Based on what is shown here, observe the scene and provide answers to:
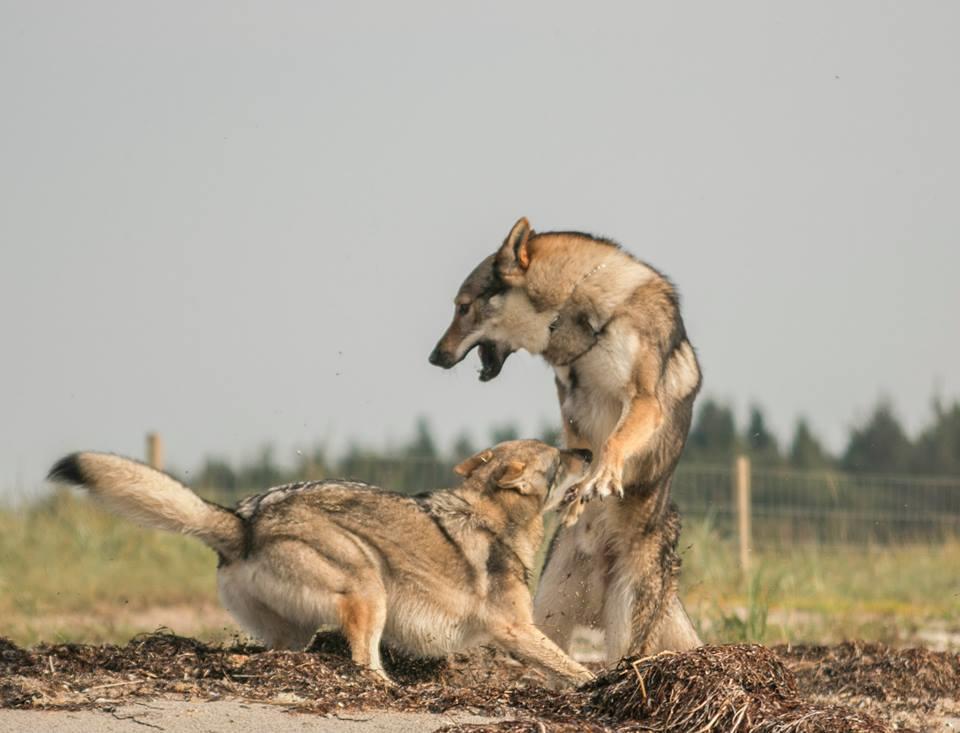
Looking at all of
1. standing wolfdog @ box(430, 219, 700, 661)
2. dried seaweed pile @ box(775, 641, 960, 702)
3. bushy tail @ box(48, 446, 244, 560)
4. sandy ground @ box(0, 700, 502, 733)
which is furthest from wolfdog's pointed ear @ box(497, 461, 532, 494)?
dried seaweed pile @ box(775, 641, 960, 702)

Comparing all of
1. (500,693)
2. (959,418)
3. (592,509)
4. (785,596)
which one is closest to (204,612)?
(785,596)

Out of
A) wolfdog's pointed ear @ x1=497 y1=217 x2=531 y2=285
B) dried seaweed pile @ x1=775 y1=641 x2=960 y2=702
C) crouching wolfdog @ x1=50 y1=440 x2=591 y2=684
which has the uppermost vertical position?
wolfdog's pointed ear @ x1=497 y1=217 x2=531 y2=285

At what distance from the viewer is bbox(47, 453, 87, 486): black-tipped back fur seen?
7578mm

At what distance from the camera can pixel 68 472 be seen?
760cm

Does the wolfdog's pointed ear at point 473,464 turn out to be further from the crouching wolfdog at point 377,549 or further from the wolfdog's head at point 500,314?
the wolfdog's head at point 500,314

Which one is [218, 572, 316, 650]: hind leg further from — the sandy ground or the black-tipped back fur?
the sandy ground

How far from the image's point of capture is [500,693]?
285 inches

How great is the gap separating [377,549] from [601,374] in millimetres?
1754

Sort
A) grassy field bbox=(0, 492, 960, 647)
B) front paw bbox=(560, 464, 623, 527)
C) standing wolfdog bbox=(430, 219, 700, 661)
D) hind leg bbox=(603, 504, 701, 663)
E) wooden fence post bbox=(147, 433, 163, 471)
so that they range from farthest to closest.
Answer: wooden fence post bbox=(147, 433, 163, 471)
grassy field bbox=(0, 492, 960, 647)
hind leg bbox=(603, 504, 701, 663)
standing wolfdog bbox=(430, 219, 700, 661)
front paw bbox=(560, 464, 623, 527)

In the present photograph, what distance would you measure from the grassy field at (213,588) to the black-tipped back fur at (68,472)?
3.93m

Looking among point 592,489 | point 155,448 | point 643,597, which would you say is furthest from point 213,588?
point 592,489

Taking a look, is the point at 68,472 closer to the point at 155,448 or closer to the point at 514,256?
the point at 514,256

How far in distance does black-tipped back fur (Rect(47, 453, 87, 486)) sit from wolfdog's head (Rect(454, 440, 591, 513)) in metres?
2.34

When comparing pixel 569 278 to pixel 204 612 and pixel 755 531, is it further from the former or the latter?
pixel 755 531
